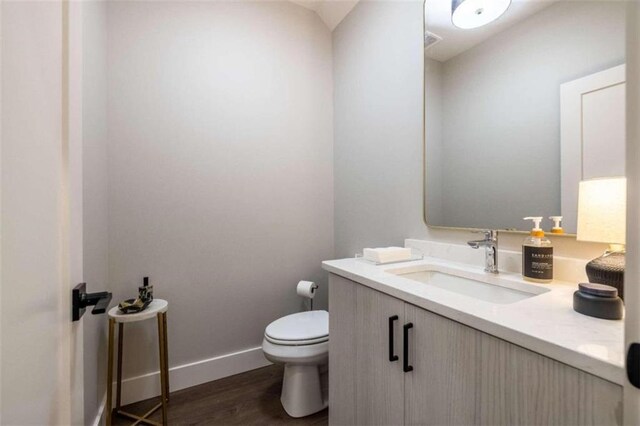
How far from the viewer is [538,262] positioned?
3.20 feet

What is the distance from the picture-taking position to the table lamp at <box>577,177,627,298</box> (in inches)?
29.6

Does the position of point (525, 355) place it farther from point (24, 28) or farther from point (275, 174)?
point (275, 174)

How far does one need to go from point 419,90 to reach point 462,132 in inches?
13.8

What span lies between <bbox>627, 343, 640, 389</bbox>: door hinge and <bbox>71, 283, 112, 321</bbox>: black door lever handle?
2.88 feet

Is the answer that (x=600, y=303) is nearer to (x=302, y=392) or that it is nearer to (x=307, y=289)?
(x=302, y=392)

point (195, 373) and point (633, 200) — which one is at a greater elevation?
point (633, 200)

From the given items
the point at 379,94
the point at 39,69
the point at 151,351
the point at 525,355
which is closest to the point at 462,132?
the point at 379,94

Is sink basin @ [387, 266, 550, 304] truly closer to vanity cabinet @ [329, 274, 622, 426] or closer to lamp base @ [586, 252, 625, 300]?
lamp base @ [586, 252, 625, 300]

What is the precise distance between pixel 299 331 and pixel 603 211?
136 centimetres

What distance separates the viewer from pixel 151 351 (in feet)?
5.68

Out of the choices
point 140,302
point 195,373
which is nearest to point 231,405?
point 195,373

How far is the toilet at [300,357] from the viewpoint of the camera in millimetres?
1479

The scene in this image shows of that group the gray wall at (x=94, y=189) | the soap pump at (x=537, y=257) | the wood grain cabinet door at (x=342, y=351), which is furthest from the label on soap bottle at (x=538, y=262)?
the gray wall at (x=94, y=189)

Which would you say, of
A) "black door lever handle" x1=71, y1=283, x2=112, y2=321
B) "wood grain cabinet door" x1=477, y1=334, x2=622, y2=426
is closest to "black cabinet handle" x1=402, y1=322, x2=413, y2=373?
"wood grain cabinet door" x1=477, y1=334, x2=622, y2=426
